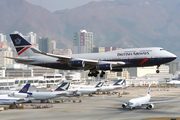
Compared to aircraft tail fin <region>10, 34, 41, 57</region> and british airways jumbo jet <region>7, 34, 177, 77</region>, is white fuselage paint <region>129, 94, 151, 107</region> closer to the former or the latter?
british airways jumbo jet <region>7, 34, 177, 77</region>

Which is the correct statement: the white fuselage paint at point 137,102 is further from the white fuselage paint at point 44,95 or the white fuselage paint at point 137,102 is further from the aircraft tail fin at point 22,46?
the aircraft tail fin at point 22,46

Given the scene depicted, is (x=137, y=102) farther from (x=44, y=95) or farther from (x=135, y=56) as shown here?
(x=44, y=95)

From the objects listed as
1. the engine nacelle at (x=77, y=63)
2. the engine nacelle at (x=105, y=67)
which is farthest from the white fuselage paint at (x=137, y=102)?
the engine nacelle at (x=77, y=63)

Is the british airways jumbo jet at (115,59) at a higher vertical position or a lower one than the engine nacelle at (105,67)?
higher

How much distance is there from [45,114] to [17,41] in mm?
25440

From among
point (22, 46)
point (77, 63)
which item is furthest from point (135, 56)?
point (22, 46)

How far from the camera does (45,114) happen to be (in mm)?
105000

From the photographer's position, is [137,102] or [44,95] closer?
[137,102]

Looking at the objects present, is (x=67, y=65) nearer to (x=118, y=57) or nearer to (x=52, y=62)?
(x=52, y=62)

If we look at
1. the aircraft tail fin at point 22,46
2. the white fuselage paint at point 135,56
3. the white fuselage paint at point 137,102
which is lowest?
the white fuselage paint at point 137,102

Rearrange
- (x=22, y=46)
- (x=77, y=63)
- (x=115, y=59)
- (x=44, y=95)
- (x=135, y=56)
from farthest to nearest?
(x=44, y=95)
(x=22, y=46)
(x=115, y=59)
(x=77, y=63)
(x=135, y=56)

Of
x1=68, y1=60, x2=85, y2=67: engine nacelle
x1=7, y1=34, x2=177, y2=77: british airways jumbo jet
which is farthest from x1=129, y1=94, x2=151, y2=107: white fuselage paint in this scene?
x1=68, y1=60, x2=85, y2=67: engine nacelle

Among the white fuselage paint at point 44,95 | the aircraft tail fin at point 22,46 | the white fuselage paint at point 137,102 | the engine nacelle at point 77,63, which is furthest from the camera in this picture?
the white fuselage paint at point 44,95

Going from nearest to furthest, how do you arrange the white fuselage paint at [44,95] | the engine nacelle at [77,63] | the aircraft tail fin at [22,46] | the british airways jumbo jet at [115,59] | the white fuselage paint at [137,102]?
1. the british airways jumbo jet at [115,59]
2. the engine nacelle at [77,63]
3. the aircraft tail fin at [22,46]
4. the white fuselage paint at [137,102]
5. the white fuselage paint at [44,95]
